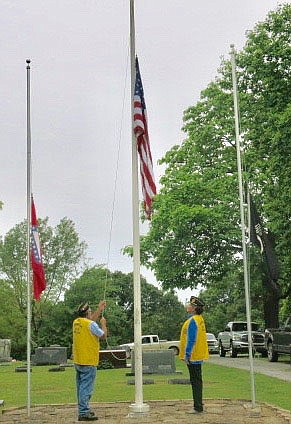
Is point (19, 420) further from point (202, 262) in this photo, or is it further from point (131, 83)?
point (202, 262)

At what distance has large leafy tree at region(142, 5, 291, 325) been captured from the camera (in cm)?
3109

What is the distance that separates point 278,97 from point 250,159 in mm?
5226

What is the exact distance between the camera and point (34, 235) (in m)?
13.6

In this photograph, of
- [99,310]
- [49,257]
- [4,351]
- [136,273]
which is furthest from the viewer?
[49,257]

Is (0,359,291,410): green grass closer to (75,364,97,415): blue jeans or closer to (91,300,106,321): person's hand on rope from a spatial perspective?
(75,364,97,415): blue jeans

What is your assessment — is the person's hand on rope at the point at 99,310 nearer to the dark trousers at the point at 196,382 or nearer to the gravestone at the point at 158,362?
the dark trousers at the point at 196,382

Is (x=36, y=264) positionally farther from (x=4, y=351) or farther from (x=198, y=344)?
(x=4, y=351)

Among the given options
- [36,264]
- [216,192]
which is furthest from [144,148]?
[216,192]

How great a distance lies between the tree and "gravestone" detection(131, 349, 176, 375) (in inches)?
1561

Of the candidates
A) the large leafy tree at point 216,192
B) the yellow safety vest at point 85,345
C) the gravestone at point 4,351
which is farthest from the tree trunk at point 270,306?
the yellow safety vest at point 85,345

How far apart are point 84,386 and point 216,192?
84.6 feet

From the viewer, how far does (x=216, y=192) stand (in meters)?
36.4

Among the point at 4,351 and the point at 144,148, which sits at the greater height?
the point at 144,148

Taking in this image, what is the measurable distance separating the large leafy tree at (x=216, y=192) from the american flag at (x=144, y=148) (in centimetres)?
1804
